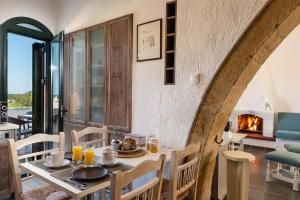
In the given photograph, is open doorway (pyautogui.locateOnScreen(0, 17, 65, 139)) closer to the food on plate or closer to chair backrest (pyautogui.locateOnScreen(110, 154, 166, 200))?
the food on plate

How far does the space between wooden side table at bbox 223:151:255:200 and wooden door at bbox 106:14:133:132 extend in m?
1.26

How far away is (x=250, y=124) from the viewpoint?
20.3 feet

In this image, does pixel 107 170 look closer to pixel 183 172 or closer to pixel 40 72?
pixel 183 172

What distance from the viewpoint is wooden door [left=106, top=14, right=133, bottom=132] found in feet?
9.37

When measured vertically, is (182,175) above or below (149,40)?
below

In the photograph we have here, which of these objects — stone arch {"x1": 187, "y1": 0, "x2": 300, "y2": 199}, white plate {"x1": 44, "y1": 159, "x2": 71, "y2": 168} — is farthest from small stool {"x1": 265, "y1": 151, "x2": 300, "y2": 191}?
white plate {"x1": 44, "y1": 159, "x2": 71, "y2": 168}

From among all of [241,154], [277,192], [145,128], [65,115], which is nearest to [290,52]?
[277,192]

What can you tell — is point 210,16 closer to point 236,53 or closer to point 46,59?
point 236,53

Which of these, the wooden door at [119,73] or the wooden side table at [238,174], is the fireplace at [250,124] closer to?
the wooden side table at [238,174]

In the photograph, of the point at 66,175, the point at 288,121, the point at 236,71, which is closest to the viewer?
the point at 66,175

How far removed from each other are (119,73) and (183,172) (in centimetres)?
159

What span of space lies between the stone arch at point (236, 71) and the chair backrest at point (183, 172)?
0.39 meters

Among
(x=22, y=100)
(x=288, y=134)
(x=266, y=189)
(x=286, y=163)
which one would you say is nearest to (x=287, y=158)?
(x=286, y=163)

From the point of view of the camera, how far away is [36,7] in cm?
356
